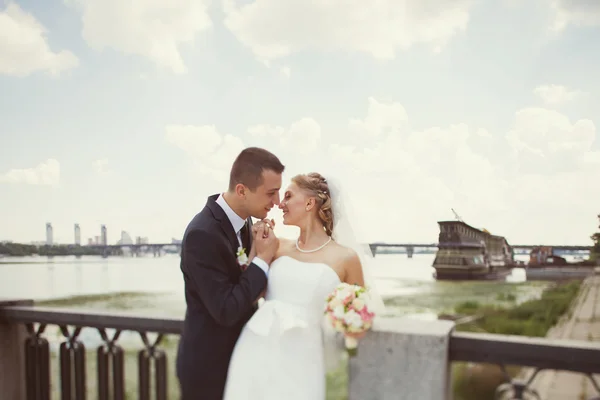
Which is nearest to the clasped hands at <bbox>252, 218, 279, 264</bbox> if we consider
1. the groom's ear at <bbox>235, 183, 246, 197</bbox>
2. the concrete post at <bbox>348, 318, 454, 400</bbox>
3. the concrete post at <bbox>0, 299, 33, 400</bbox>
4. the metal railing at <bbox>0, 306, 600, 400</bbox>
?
the groom's ear at <bbox>235, 183, 246, 197</bbox>

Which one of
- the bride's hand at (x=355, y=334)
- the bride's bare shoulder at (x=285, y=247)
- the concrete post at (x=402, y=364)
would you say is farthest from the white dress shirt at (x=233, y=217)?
the concrete post at (x=402, y=364)

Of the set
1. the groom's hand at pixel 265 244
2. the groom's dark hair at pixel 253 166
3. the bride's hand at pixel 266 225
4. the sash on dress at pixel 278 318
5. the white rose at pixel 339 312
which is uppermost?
the groom's dark hair at pixel 253 166

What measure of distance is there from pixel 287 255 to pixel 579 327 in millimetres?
29244

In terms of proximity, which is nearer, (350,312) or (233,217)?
(350,312)

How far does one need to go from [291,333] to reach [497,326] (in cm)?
4049

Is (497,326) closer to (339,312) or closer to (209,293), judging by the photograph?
(339,312)

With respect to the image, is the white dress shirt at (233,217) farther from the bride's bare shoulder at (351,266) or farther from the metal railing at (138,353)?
the metal railing at (138,353)

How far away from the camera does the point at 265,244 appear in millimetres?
3088

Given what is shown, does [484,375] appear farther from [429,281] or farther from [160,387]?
[429,281]

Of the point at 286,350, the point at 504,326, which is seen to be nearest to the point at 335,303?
the point at 286,350

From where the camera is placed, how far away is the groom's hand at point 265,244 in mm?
3059

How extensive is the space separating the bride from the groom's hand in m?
0.29

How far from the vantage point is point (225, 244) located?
307cm

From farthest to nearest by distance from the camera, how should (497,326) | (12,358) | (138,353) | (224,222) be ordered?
(497,326), (12,358), (138,353), (224,222)
